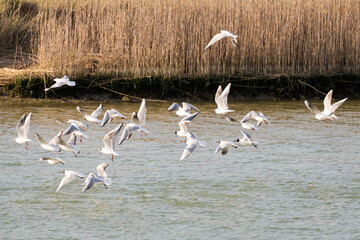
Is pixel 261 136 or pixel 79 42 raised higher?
pixel 79 42

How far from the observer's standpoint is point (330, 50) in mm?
15617

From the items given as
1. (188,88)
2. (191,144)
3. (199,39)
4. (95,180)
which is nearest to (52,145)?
(95,180)

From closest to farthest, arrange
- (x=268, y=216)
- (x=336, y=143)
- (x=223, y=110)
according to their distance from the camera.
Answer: (x=268, y=216) → (x=223, y=110) → (x=336, y=143)

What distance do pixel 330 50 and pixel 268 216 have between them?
884 centimetres

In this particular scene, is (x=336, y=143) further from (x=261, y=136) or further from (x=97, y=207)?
(x=97, y=207)

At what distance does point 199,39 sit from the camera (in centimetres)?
1509

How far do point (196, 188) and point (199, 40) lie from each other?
6.96 m

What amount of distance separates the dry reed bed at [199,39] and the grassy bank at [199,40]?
23 millimetres

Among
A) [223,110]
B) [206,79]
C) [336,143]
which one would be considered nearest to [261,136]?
[336,143]

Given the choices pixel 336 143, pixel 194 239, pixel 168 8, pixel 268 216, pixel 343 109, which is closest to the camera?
pixel 194 239

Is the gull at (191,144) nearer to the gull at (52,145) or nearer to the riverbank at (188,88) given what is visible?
the gull at (52,145)

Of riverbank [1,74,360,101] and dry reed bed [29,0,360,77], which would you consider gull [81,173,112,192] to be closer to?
riverbank [1,74,360,101]

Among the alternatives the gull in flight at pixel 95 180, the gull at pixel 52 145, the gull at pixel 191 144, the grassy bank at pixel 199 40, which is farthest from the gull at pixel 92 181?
the grassy bank at pixel 199 40

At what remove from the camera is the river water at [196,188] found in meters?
7.25
